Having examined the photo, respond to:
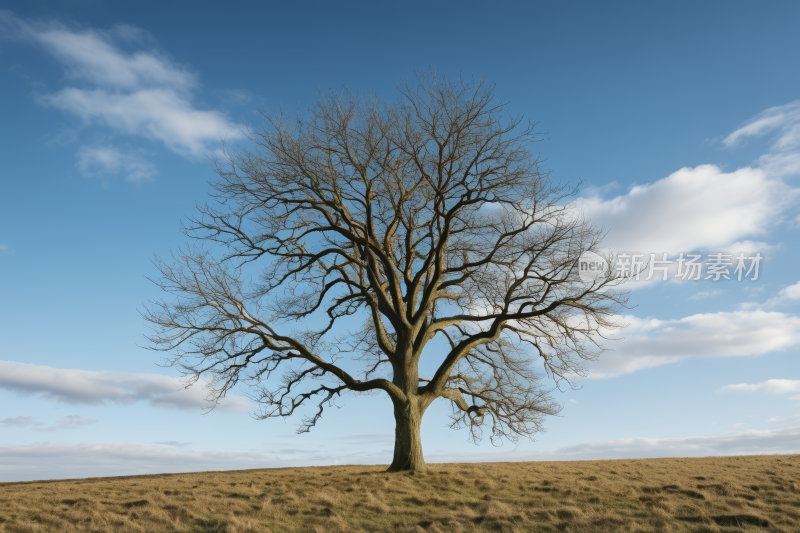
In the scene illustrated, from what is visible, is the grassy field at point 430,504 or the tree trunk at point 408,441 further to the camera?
the tree trunk at point 408,441

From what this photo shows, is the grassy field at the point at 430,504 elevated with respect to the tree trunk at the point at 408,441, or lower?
lower

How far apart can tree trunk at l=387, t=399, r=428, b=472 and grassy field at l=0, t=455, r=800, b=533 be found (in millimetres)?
635

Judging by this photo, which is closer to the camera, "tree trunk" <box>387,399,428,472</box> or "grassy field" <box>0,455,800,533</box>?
"grassy field" <box>0,455,800,533</box>

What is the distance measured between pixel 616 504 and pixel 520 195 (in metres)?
7.84

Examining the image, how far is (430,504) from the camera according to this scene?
10.5 meters

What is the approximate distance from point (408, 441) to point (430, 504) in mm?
3493

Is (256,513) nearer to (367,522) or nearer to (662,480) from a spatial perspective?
A: (367,522)

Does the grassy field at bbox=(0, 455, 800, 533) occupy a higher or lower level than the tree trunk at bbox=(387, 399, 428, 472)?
lower

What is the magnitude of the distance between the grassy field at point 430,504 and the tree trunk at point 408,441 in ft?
2.08

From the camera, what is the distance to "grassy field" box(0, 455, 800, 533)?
28.5 ft

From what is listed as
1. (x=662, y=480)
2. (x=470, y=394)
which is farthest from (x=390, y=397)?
(x=662, y=480)

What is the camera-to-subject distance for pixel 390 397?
14.4m

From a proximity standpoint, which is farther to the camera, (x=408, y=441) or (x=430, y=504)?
(x=408, y=441)

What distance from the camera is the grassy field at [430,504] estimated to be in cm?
870
